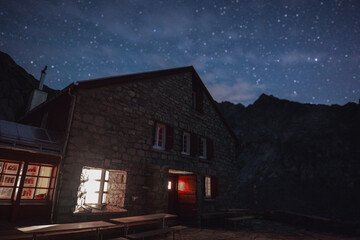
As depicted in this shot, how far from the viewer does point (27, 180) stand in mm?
6469

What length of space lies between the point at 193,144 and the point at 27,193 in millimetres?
6667

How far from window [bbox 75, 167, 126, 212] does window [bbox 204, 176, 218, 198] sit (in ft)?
17.3

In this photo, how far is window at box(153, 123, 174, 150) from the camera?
28.8ft

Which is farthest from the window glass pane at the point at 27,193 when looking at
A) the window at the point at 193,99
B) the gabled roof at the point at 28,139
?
the window at the point at 193,99

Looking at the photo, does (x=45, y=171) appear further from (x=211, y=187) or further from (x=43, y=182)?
(x=211, y=187)

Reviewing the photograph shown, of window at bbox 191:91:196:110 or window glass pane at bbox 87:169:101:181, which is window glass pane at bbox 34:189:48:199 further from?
window at bbox 191:91:196:110

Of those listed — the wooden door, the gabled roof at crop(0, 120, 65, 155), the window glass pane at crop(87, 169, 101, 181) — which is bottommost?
the wooden door

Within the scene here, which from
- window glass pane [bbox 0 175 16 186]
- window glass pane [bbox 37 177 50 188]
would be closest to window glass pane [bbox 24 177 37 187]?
window glass pane [bbox 37 177 50 188]

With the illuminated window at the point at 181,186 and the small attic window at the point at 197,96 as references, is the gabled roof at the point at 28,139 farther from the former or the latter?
the small attic window at the point at 197,96

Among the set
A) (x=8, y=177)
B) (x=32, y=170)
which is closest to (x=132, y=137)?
(x=32, y=170)

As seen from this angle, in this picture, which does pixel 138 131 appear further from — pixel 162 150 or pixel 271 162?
pixel 271 162

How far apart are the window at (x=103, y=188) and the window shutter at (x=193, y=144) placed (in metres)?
3.89

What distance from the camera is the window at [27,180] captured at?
6293 mm

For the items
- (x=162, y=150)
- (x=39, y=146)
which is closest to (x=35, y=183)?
(x=39, y=146)
